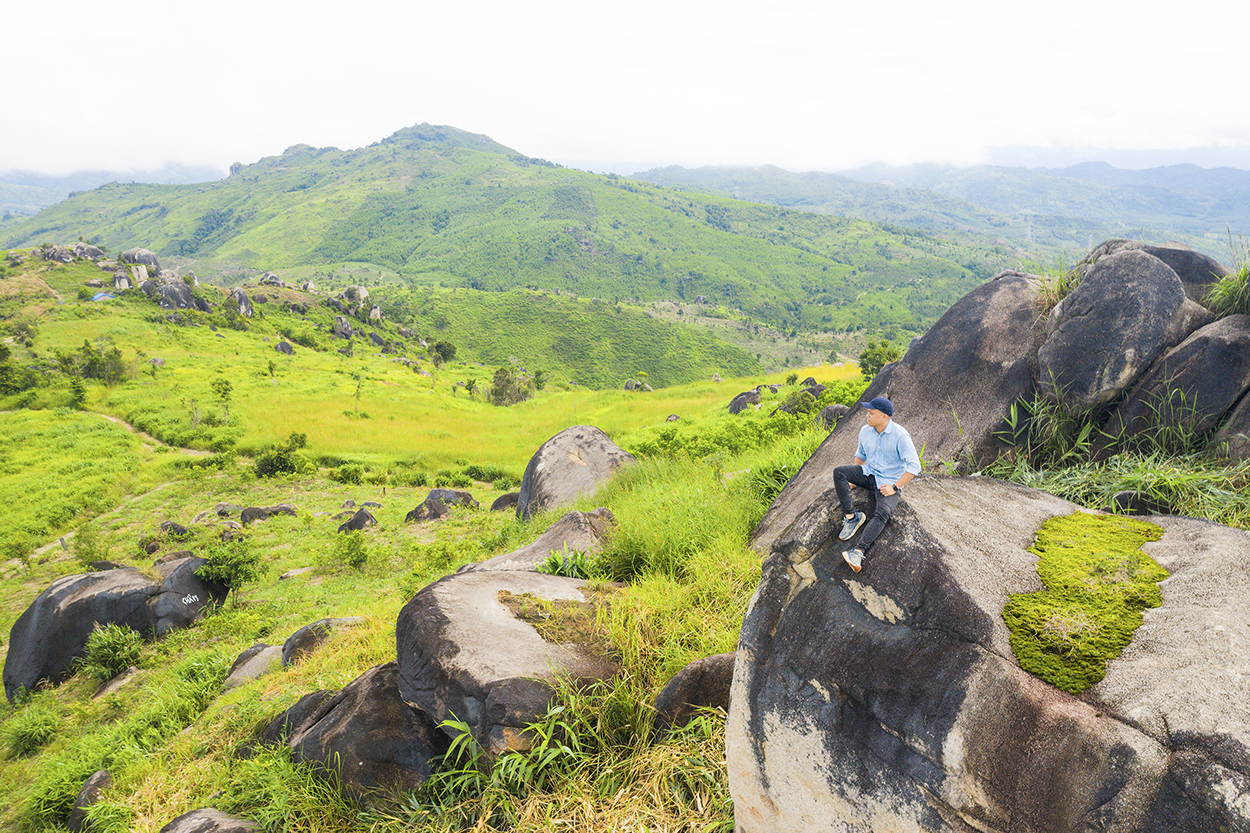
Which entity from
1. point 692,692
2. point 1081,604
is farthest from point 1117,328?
point 692,692

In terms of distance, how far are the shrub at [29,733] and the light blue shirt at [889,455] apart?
17.3 m

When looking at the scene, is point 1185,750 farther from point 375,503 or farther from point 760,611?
point 375,503

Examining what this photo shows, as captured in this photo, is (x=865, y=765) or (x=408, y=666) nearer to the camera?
(x=865, y=765)

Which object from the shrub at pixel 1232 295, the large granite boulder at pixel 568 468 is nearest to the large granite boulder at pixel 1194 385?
the shrub at pixel 1232 295

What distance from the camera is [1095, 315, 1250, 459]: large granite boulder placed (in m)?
6.62

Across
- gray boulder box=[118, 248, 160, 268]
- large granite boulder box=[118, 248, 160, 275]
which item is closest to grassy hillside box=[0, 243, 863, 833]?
large granite boulder box=[118, 248, 160, 275]

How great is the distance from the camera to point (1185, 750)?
9.57ft

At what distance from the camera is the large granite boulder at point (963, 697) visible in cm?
302

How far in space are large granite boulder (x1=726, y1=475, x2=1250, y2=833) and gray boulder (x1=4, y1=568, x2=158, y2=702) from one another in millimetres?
17360

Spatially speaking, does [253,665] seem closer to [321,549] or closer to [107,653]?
[107,653]

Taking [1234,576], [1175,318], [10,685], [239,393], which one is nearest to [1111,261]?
[1175,318]

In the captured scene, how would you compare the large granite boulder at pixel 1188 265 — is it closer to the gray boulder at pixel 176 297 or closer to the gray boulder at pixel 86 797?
the gray boulder at pixel 86 797

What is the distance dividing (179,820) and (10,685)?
1314 cm

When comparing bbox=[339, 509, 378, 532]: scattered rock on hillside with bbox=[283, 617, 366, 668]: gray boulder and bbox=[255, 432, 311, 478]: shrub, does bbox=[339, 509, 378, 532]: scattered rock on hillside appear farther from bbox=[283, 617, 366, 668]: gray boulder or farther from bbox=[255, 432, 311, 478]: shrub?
bbox=[283, 617, 366, 668]: gray boulder
